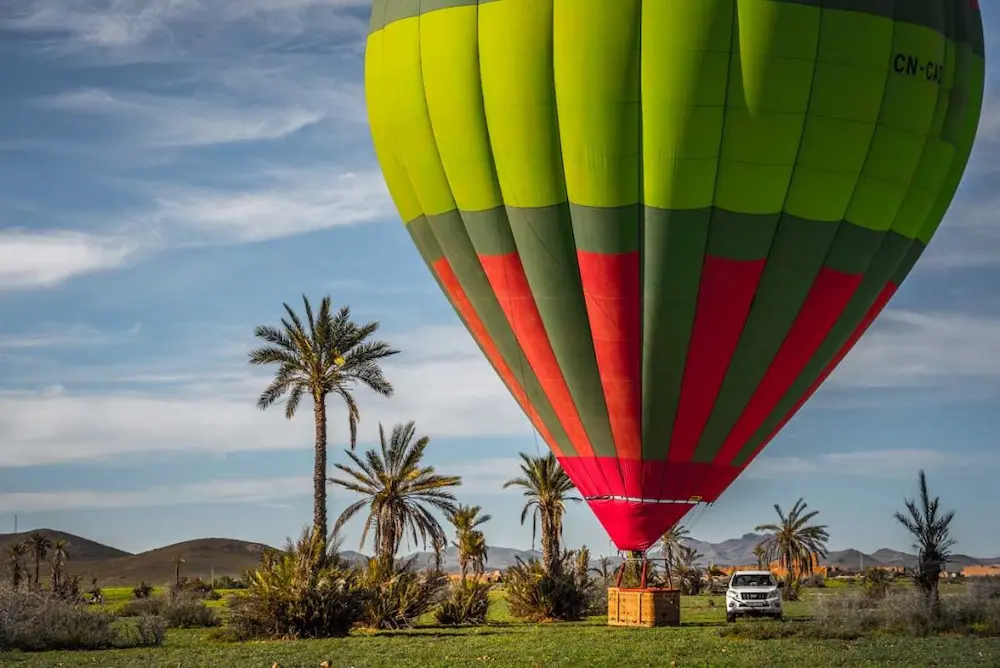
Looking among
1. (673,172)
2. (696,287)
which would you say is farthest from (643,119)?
(696,287)

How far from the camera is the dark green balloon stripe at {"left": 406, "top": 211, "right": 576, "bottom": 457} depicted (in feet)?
76.6

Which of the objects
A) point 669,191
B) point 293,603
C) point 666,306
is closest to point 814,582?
point 293,603

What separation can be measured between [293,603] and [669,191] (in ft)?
43.6

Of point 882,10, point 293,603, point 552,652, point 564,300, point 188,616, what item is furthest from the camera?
point 188,616

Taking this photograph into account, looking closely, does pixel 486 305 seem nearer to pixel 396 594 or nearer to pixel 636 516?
pixel 636 516

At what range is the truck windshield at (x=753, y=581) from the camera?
3480cm

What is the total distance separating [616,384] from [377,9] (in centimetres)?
902

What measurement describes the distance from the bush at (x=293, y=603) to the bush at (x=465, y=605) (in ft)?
16.9

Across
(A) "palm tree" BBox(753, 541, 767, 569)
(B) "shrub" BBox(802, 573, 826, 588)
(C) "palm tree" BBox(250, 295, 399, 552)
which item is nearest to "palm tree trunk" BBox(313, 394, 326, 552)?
(C) "palm tree" BBox(250, 295, 399, 552)

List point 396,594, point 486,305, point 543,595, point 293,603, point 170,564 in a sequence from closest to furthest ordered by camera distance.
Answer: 1. point 486,305
2. point 293,603
3. point 396,594
4. point 543,595
5. point 170,564

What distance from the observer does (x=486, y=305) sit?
23.5 meters

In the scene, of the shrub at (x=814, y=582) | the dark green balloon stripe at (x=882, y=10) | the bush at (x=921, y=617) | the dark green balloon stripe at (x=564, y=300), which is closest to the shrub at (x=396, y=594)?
the dark green balloon stripe at (x=564, y=300)

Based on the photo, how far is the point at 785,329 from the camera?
22.2 metres

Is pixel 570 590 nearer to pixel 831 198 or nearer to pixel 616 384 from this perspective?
pixel 616 384
